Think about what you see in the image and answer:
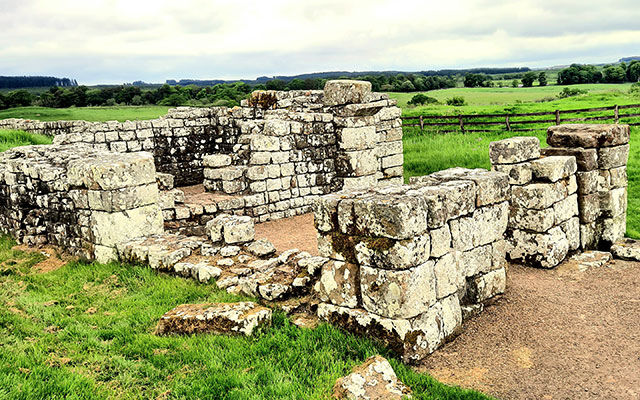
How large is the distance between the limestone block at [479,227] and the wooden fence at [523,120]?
16.5 meters

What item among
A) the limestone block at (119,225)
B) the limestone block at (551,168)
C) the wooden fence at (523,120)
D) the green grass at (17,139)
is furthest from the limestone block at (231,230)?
the wooden fence at (523,120)

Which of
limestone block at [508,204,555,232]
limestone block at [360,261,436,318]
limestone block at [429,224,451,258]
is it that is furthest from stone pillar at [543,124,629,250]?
limestone block at [360,261,436,318]

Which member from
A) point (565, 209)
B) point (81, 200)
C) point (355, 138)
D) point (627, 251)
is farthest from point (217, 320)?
point (355, 138)

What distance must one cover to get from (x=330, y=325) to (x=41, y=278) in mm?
5252

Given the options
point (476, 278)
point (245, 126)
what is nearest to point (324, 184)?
point (245, 126)

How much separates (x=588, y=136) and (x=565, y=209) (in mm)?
1528

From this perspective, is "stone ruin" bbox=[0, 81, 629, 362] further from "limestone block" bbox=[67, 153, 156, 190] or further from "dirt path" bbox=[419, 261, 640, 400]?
"dirt path" bbox=[419, 261, 640, 400]

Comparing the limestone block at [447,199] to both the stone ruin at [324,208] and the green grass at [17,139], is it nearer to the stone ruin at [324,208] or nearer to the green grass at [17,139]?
the stone ruin at [324,208]

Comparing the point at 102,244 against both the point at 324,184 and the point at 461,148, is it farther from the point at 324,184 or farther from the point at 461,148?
the point at 461,148

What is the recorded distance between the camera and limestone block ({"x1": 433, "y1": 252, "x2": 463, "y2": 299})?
6156mm

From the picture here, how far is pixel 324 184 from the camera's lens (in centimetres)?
1428

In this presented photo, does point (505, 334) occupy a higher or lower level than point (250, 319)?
lower

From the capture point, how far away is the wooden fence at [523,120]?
22.6 meters

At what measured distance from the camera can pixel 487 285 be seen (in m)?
7.33
